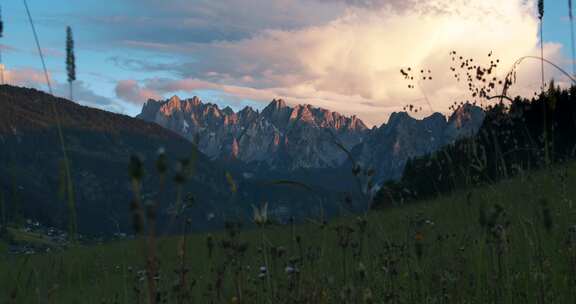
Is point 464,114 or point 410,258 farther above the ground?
point 464,114

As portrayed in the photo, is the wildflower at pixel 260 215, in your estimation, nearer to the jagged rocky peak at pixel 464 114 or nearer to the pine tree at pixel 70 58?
the pine tree at pixel 70 58

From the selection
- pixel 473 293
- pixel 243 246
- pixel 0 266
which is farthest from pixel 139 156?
pixel 0 266

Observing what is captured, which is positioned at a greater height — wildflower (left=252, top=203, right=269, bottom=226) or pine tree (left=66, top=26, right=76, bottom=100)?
pine tree (left=66, top=26, right=76, bottom=100)

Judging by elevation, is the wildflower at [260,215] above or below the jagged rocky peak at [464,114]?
below

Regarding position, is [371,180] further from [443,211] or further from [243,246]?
[443,211]

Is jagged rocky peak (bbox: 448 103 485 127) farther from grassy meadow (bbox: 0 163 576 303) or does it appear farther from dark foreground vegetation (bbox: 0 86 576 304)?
grassy meadow (bbox: 0 163 576 303)

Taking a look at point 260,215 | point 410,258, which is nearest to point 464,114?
point 410,258

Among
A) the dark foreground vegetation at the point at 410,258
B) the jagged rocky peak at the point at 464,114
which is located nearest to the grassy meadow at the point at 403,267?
the dark foreground vegetation at the point at 410,258

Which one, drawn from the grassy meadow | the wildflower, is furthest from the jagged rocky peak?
the wildflower

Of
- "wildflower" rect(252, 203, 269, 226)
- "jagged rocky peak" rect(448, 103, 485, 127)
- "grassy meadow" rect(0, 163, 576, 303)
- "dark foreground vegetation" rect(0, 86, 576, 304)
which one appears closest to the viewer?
"dark foreground vegetation" rect(0, 86, 576, 304)

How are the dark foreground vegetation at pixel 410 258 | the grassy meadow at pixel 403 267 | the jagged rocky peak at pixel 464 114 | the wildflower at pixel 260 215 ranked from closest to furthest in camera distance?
the dark foreground vegetation at pixel 410 258, the wildflower at pixel 260 215, the grassy meadow at pixel 403 267, the jagged rocky peak at pixel 464 114

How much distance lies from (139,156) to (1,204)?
281cm

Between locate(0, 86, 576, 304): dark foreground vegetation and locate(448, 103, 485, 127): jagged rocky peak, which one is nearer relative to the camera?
locate(0, 86, 576, 304): dark foreground vegetation

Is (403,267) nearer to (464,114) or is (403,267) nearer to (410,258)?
(410,258)
